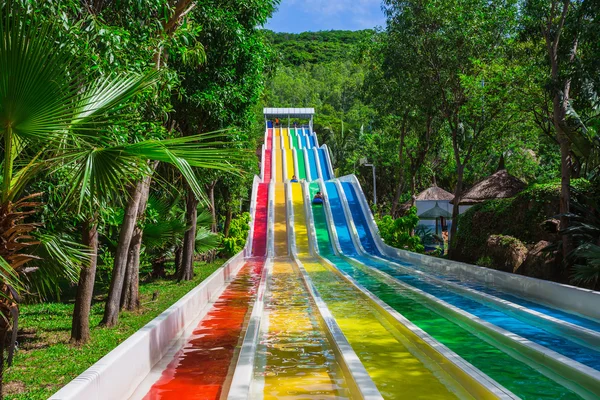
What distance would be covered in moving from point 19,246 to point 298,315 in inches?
267

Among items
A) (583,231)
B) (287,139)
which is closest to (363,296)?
(583,231)

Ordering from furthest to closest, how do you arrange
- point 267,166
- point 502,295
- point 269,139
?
point 269,139, point 267,166, point 502,295

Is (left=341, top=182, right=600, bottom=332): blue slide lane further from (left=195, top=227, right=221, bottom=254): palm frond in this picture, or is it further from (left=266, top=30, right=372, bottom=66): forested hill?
(left=266, top=30, right=372, bottom=66): forested hill

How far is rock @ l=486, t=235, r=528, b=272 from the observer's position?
13.5 metres

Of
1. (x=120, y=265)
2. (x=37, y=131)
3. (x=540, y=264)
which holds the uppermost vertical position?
(x=37, y=131)

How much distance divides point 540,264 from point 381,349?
628 centimetres

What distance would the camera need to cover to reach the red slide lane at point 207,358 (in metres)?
5.61

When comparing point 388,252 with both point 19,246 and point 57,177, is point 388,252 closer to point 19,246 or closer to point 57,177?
point 57,177

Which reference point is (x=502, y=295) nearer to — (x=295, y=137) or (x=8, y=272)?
(x=8, y=272)

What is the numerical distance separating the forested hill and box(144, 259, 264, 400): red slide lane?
367 feet

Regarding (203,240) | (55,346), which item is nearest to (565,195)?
(55,346)

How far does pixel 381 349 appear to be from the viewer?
7609 mm

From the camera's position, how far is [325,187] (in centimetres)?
3412

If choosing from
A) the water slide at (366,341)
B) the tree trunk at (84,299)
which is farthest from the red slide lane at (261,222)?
the tree trunk at (84,299)
